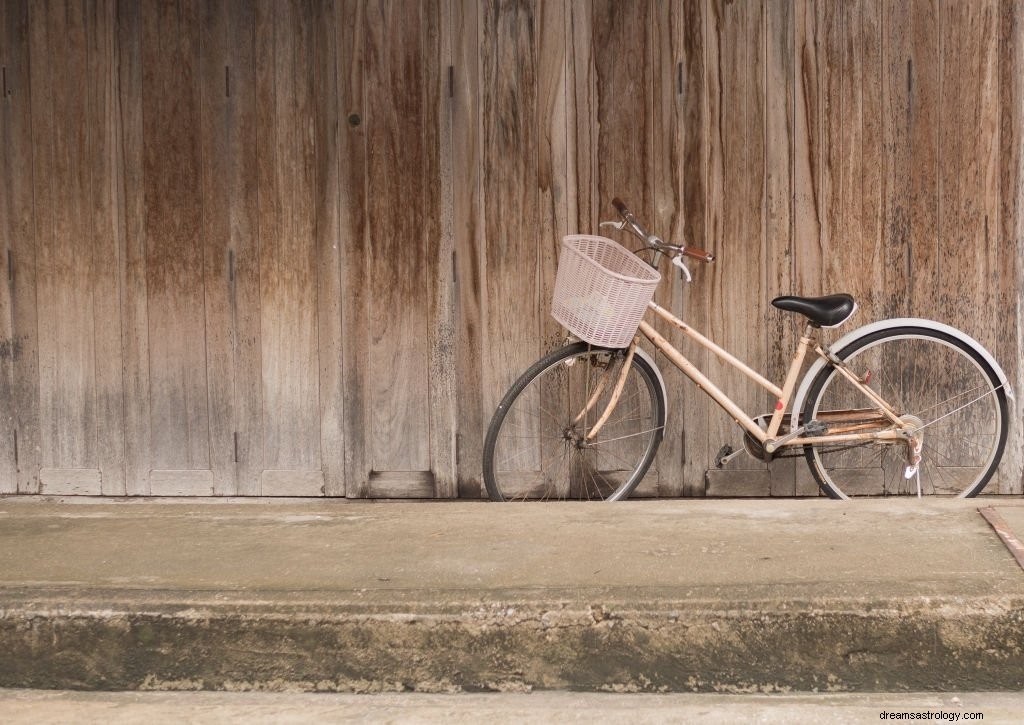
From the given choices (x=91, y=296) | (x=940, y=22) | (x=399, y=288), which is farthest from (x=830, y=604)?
(x=91, y=296)

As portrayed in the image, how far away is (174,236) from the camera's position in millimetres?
4629

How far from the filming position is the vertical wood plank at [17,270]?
15.3ft

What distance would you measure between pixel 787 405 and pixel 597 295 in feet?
3.40

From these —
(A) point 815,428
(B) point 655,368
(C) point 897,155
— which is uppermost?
(C) point 897,155

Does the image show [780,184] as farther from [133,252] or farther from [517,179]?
[133,252]

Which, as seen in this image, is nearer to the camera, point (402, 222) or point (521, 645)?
point (521, 645)

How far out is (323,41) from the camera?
4508 mm

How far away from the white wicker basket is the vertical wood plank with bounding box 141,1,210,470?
1830 millimetres

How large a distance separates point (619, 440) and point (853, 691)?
80.6 inches

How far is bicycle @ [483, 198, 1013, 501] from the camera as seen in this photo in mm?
4016

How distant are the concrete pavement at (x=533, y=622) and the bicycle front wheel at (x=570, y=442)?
146cm

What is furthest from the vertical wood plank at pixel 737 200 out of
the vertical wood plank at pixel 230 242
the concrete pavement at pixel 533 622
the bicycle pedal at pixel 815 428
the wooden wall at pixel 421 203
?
the vertical wood plank at pixel 230 242

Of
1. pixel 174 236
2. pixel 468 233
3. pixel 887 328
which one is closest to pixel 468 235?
pixel 468 233

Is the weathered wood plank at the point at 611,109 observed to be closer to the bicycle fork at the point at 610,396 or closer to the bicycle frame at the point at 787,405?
the bicycle frame at the point at 787,405
